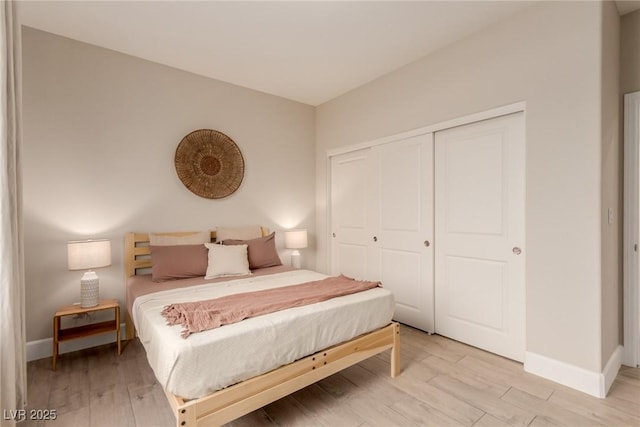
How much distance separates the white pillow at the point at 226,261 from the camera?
2.88m

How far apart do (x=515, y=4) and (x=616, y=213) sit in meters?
1.77

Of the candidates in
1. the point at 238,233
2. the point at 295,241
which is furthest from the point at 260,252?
the point at 295,241

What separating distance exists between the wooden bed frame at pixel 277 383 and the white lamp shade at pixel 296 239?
191 cm

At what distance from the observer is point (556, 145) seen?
219cm

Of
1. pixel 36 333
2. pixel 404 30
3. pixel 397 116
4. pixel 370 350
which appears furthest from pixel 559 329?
pixel 36 333

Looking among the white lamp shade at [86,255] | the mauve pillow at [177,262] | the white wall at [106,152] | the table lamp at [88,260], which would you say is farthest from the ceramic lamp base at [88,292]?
the mauve pillow at [177,262]

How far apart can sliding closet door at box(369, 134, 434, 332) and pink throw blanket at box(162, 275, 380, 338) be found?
3.21 feet

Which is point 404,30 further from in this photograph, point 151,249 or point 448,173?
point 151,249

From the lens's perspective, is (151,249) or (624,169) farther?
(151,249)

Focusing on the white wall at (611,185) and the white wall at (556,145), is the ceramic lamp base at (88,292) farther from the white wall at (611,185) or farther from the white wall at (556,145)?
the white wall at (611,185)

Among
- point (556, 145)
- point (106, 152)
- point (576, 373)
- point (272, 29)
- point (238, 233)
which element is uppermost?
point (272, 29)

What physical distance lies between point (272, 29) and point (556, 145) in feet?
7.87

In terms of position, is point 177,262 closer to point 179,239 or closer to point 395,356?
point 179,239

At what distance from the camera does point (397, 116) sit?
3.35 meters
